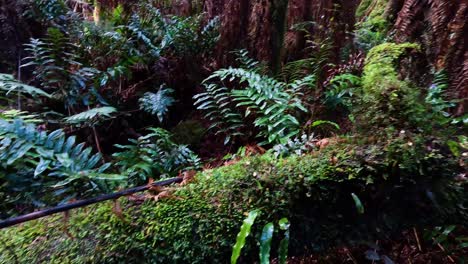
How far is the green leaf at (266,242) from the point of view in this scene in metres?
1.50

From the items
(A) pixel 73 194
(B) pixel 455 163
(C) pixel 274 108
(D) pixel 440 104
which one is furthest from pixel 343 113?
(A) pixel 73 194

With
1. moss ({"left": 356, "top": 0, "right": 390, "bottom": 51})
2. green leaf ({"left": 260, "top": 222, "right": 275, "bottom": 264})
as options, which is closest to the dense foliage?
green leaf ({"left": 260, "top": 222, "right": 275, "bottom": 264})

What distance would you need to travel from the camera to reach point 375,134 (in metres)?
1.82

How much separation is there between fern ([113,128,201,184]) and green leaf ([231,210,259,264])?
0.98m

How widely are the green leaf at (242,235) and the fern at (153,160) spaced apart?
38.7 inches

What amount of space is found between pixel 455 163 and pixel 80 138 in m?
3.09

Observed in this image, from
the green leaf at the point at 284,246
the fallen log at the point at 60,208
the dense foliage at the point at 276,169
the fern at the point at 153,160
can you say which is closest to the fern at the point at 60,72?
the dense foliage at the point at 276,169

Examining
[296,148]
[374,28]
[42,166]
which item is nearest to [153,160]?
[42,166]

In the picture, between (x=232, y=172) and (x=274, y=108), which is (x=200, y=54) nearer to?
(x=274, y=108)

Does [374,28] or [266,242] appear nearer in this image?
[266,242]

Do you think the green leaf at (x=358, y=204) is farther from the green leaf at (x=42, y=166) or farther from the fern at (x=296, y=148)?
the green leaf at (x=42, y=166)

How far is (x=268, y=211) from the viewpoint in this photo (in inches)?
64.0

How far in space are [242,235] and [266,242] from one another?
120mm

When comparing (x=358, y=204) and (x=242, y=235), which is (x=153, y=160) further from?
(x=358, y=204)
